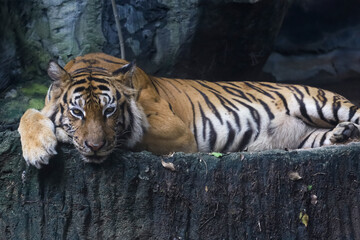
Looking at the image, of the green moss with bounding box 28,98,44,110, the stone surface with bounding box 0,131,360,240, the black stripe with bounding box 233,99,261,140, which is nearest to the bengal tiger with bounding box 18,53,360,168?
the black stripe with bounding box 233,99,261,140

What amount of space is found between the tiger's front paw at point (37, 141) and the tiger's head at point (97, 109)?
0.48 ft

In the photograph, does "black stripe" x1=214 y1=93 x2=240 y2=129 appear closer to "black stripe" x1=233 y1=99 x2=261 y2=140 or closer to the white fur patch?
"black stripe" x1=233 y1=99 x2=261 y2=140

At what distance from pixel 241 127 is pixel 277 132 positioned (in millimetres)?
353

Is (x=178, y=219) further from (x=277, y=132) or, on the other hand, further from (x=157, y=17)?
(x=157, y=17)

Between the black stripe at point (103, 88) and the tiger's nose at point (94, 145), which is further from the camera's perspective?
the black stripe at point (103, 88)

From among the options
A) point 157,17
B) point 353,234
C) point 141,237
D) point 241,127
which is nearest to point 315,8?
point 157,17

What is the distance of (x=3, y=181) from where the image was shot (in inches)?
128

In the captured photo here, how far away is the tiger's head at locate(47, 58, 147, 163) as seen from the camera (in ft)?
10.8

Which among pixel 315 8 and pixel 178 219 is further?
pixel 315 8

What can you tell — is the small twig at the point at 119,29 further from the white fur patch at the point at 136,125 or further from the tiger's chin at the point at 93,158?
the tiger's chin at the point at 93,158

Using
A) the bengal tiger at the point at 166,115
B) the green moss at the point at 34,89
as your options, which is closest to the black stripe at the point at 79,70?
the bengal tiger at the point at 166,115

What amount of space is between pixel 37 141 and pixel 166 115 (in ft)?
4.13

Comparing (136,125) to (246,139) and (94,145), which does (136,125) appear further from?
(246,139)

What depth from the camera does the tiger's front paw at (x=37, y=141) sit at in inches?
124
